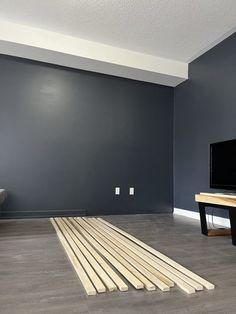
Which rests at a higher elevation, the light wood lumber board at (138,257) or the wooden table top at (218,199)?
the wooden table top at (218,199)

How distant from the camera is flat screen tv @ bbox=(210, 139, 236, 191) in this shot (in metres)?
2.78

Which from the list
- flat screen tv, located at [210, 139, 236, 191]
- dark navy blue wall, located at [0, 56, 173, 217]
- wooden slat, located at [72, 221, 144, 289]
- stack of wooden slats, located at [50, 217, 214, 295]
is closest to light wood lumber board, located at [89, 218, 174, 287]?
stack of wooden slats, located at [50, 217, 214, 295]

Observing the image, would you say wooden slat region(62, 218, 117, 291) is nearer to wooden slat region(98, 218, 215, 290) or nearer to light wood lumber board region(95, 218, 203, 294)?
light wood lumber board region(95, 218, 203, 294)

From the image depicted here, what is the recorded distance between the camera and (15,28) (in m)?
3.25

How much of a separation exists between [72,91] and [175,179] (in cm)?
227

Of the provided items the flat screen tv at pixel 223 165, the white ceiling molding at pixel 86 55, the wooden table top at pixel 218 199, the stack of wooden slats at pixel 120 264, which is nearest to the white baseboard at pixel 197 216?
the flat screen tv at pixel 223 165

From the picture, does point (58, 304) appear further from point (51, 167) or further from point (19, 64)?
point (19, 64)

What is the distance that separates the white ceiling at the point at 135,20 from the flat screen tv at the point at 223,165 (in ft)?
4.97

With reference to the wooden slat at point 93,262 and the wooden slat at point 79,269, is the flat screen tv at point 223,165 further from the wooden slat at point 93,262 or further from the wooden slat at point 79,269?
the wooden slat at point 79,269

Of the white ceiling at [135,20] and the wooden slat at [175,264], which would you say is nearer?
the wooden slat at [175,264]

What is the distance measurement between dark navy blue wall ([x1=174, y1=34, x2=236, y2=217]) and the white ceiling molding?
0.36 m

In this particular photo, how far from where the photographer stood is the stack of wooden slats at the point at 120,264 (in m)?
1.42

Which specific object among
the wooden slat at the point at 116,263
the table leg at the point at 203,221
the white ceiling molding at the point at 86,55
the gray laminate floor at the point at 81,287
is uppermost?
the white ceiling molding at the point at 86,55

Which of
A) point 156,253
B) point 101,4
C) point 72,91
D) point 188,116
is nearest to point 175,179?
point 188,116
